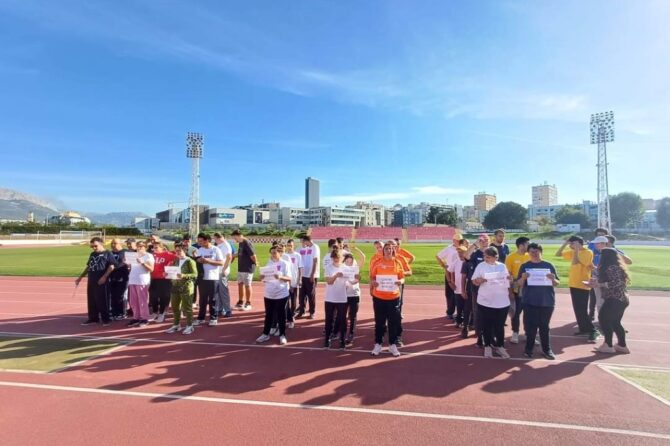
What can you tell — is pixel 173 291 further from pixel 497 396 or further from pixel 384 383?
pixel 497 396

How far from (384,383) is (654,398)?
3.29 metres

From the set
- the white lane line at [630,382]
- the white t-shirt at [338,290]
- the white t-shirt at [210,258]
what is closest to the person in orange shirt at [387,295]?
the white t-shirt at [338,290]

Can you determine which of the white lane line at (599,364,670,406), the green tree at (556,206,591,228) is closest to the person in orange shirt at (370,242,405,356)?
the white lane line at (599,364,670,406)

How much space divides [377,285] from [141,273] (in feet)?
17.9

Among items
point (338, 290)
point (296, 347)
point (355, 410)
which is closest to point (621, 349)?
point (338, 290)

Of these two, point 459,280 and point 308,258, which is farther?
point 308,258

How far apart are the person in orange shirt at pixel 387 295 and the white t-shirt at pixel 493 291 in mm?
1376

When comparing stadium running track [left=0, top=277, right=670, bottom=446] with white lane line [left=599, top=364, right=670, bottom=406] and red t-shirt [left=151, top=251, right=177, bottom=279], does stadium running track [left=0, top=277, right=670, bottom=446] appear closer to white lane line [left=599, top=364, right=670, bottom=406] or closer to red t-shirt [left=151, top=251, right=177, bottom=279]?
white lane line [left=599, top=364, right=670, bottom=406]

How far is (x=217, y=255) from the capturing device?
25.7 ft

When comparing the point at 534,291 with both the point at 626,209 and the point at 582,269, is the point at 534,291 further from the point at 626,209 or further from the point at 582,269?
the point at 626,209

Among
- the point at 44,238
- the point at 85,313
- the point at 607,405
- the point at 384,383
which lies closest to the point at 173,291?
the point at 85,313

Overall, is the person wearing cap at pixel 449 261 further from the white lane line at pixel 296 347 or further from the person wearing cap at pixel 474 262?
the white lane line at pixel 296 347

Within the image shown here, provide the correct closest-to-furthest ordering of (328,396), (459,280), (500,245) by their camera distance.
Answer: (328,396), (459,280), (500,245)

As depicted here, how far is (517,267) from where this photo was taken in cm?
691
